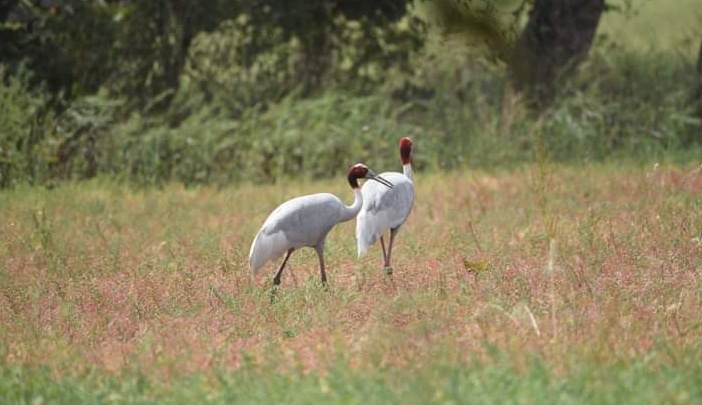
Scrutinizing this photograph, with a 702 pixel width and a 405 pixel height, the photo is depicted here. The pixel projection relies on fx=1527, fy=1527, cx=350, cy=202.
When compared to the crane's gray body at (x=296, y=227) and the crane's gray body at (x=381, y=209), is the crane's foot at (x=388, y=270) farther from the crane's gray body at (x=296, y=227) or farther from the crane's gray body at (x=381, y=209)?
the crane's gray body at (x=296, y=227)

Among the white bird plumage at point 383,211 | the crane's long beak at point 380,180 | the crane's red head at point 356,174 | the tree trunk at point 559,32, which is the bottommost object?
the white bird plumage at point 383,211

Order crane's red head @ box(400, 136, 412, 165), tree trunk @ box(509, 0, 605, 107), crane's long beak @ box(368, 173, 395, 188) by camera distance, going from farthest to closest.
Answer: tree trunk @ box(509, 0, 605, 107) → crane's red head @ box(400, 136, 412, 165) → crane's long beak @ box(368, 173, 395, 188)

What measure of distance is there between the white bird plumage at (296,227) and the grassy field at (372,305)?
24cm

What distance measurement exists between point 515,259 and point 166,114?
796cm

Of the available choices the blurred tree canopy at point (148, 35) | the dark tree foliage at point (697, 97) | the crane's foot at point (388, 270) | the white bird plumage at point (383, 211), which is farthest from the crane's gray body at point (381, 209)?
the dark tree foliage at point (697, 97)

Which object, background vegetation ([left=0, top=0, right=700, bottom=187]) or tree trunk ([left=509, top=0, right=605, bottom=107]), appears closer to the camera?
background vegetation ([left=0, top=0, right=700, bottom=187])

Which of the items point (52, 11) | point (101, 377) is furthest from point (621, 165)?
point (101, 377)

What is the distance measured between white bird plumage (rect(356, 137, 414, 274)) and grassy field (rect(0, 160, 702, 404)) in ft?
0.77

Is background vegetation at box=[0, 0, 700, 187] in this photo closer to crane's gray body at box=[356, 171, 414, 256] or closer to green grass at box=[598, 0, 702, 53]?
crane's gray body at box=[356, 171, 414, 256]

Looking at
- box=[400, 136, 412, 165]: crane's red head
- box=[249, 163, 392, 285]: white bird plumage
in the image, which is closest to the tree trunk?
box=[400, 136, 412, 165]: crane's red head

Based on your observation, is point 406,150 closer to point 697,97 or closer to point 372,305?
point 372,305

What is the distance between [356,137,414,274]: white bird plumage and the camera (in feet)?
35.0

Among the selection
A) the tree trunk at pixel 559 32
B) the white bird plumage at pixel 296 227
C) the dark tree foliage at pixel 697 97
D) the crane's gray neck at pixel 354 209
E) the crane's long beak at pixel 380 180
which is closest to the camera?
the white bird plumage at pixel 296 227

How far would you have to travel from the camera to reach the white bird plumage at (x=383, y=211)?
10.7 meters
